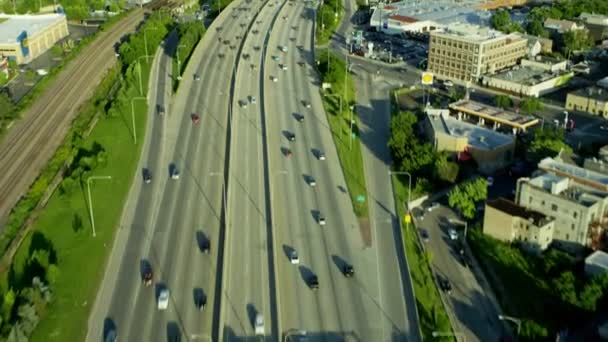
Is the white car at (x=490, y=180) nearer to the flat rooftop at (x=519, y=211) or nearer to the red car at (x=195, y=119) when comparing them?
the flat rooftop at (x=519, y=211)

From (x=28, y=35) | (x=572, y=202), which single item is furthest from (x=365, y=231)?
(x=28, y=35)

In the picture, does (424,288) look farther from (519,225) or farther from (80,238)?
(80,238)

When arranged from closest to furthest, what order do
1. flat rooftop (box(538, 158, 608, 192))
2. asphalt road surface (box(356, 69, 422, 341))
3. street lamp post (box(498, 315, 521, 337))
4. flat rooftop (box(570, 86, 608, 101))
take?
street lamp post (box(498, 315, 521, 337)), asphalt road surface (box(356, 69, 422, 341)), flat rooftop (box(538, 158, 608, 192)), flat rooftop (box(570, 86, 608, 101))

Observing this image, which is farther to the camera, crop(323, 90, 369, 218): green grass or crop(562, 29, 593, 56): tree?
crop(562, 29, 593, 56): tree

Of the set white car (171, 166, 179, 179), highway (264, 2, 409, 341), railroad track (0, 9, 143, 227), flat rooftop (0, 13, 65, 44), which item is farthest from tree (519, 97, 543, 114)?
flat rooftop (0, 13, 65, 44)

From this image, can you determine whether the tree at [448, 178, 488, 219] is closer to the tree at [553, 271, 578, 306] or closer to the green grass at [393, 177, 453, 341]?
the green grass at [393, 177, 453, 341]

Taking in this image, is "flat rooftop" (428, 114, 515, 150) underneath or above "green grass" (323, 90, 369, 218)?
above

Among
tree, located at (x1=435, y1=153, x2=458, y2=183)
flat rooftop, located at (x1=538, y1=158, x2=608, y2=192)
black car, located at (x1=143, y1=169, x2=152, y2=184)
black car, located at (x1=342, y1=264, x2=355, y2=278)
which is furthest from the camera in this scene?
black car, located at (x1=143, y1=169, x2=152, y2=184)

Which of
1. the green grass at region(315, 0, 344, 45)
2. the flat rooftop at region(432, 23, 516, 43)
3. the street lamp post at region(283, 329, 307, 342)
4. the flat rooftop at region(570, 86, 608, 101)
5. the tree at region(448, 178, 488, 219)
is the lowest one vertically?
the street lamp post at region(283, 329, 307, 342)
